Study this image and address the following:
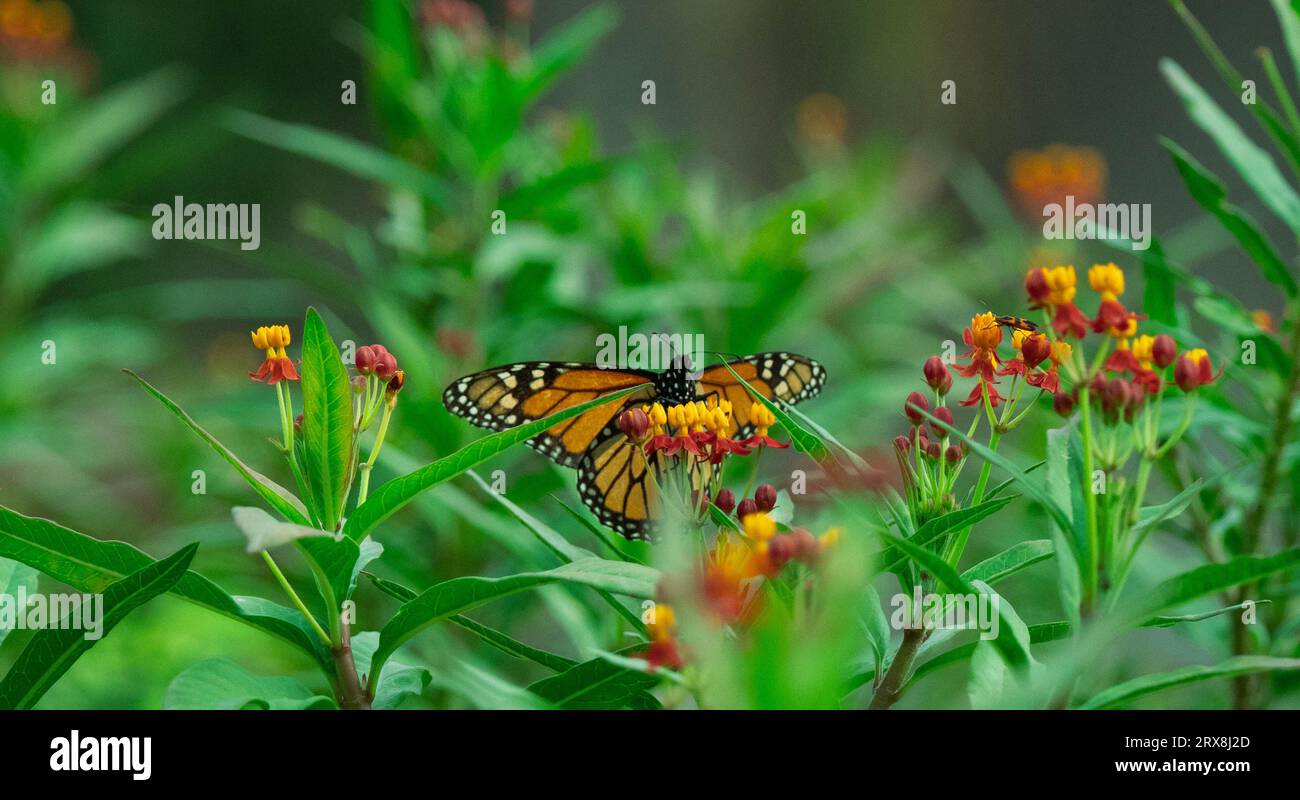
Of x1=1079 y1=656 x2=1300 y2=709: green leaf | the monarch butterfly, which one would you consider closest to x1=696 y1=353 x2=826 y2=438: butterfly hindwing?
the monarch butterfly

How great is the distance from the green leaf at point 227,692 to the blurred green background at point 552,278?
120 mm

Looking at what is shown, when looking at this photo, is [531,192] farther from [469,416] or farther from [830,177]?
[830,177]

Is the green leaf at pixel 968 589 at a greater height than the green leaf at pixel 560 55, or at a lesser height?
lesser

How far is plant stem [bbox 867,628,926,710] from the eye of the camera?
29.5 inches

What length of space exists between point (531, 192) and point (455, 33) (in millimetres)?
364

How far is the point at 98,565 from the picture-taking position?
0.73 metres

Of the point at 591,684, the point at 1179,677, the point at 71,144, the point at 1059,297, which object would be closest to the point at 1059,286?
the point at 1059,297

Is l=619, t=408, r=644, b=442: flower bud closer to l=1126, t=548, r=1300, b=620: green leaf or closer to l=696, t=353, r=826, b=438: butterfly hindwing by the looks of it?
l=1126, t=548, r=1300, b=620: green leaf

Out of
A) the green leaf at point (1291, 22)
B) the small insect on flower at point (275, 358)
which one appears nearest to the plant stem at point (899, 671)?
the small insect on flower at point (275, 358)

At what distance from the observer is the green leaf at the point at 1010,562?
2.48ft

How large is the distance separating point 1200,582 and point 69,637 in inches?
27.8

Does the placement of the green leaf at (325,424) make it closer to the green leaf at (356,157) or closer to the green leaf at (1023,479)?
the green leaf at (1023,479)

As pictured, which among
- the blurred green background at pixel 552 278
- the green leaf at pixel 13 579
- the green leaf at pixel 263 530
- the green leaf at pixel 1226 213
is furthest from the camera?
the blurred green background at pixel 552 278
